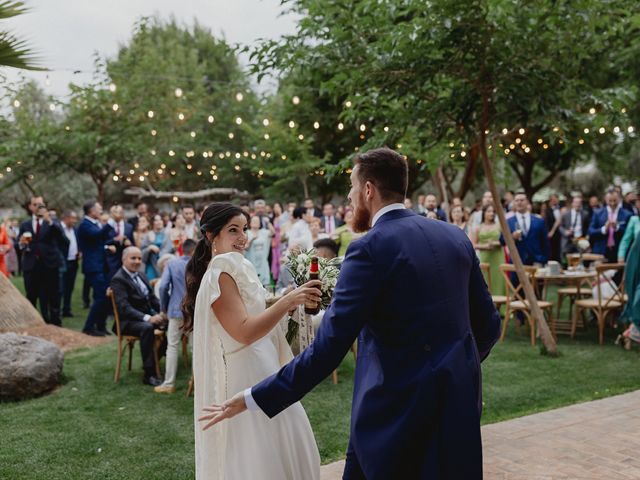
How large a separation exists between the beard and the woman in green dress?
8116mm

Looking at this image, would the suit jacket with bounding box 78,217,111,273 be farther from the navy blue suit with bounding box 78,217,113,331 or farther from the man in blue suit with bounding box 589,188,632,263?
the man in blue suit with bounding box 589,188,632,263

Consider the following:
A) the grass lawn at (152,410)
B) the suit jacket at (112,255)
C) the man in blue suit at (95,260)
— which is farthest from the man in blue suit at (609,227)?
the man in blue suit at (95,260)

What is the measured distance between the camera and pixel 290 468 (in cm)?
311

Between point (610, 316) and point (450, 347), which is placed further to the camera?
point (610, 316)

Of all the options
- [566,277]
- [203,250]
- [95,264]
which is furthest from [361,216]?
[95,264]

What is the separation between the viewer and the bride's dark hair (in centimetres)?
355

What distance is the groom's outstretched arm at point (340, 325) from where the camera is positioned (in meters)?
2.17

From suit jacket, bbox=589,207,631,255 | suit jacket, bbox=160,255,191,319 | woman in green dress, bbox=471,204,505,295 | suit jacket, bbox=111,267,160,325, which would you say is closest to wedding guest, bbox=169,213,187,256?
suit jacket, bbox=111,267,160,325

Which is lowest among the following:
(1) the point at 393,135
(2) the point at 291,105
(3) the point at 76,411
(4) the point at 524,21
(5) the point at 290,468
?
(3) the point at 76,411

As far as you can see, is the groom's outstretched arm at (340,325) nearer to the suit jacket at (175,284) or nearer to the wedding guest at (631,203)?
the suit jacket at (175,284)

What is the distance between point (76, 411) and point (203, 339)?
3.71 metres

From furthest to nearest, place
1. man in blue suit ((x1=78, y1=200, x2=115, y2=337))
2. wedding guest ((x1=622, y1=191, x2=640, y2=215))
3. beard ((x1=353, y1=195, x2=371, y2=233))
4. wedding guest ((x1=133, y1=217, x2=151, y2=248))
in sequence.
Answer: wedding guest ((x1=622, y1=191, x2=640, y2=215))
wedding guest ((x1=133, y1=217, x2=151, y2=248))
man in blue suit ((x1=78, y1=200, x2=115, y2=337))
beard ((x1=353, y1=195, x2=371, y2=233))

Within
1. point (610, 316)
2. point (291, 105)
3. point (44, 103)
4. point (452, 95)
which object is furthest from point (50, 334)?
point (44, 103)

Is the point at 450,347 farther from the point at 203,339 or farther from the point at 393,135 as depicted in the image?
the point at 393,135
